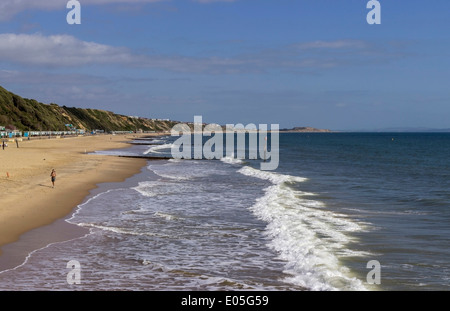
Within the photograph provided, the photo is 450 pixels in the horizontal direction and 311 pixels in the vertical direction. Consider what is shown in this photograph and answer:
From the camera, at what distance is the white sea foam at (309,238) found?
1224 centimetres

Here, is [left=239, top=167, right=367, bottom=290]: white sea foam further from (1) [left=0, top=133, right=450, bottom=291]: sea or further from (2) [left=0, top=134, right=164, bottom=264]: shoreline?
(2) [left=0, top=134, right=164, bottom=264]: shoreline

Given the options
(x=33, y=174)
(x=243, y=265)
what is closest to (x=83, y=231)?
(x=243, y=265)

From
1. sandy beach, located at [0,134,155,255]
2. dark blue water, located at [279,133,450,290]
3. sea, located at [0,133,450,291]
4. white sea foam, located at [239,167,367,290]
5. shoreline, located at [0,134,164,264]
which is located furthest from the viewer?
sandy beach, located at [0,134,155,255]

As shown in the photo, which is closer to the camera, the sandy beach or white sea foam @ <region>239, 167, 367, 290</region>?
white sea foam @ <region>239, 167, 367, 290</region>

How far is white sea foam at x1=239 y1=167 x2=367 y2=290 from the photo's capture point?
1224 centimetres

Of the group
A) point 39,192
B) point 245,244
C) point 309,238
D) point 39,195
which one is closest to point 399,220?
point 309,238

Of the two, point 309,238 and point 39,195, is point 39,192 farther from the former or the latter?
point 309,238

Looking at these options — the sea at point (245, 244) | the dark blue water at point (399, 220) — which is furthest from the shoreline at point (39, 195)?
the dark blue water at point (399, 220)

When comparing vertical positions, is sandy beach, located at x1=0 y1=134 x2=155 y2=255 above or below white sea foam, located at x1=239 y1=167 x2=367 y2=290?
above

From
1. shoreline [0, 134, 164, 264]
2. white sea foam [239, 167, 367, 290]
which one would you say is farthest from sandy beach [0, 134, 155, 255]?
white sea foam [239, 167, 367, 290]

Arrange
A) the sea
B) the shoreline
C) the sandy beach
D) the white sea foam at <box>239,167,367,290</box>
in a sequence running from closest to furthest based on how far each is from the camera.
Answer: the sea, the white sea foam at <box>239,167,367,290</box>, the shoreline, the sandy beach

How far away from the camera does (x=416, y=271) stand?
507 inches
